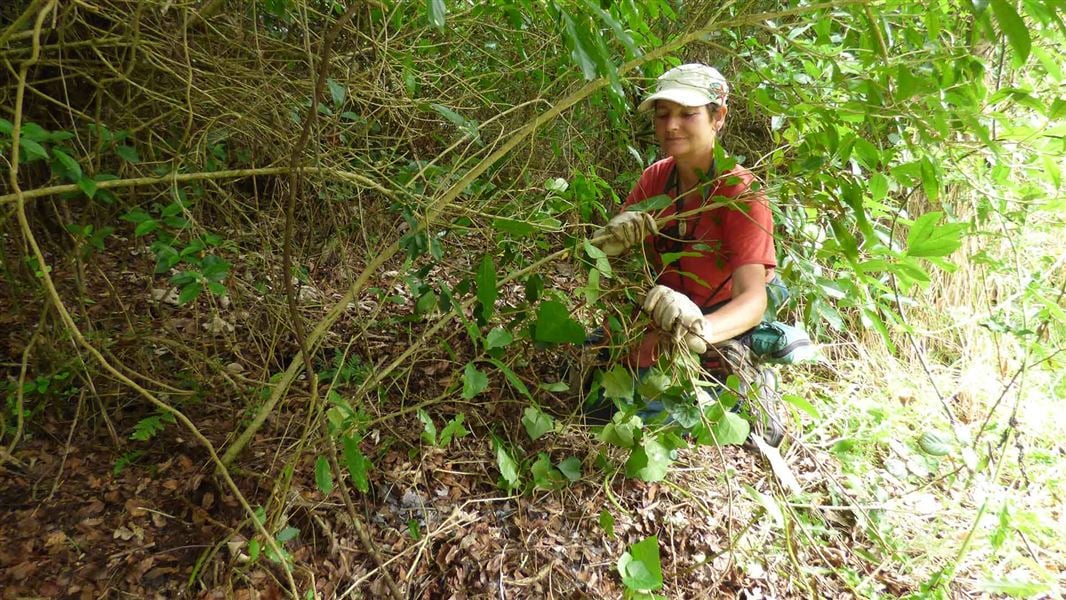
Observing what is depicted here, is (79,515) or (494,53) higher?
(494,53)

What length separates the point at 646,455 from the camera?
1.71 metres

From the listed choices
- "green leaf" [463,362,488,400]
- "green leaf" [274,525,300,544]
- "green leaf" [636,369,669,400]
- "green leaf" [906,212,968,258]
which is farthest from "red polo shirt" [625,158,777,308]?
"green leaf" [274,525,300,544]

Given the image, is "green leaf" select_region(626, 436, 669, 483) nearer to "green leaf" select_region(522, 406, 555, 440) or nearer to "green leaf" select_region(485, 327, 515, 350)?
"green leaf" select_region(522, 406, 555, 440)

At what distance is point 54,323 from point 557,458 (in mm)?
1705

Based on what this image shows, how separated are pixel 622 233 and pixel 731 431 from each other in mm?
818

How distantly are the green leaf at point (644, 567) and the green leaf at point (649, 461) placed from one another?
0.29 meters

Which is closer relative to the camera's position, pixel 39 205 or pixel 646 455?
pixel 646 455

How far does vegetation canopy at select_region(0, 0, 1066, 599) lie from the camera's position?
148 centimetres

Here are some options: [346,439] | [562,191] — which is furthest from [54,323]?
[562,191]

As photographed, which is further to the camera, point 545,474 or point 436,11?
point 545,474

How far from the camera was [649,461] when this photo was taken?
5.71 feet

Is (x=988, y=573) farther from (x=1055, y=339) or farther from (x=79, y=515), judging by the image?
(x=79, y=515)

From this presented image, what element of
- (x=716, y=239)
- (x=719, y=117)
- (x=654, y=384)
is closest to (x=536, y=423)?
(x=654, y=384)

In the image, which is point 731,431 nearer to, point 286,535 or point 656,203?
point 656,203
